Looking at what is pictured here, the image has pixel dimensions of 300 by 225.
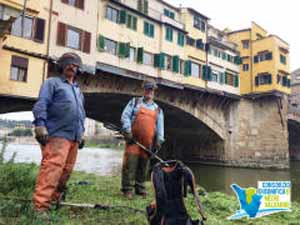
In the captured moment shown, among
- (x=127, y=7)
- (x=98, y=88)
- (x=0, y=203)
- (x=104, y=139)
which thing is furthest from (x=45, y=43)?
(x=104, y=139)

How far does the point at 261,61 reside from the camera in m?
26.5

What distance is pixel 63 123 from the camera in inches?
123

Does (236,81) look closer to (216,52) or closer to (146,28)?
(216,52)

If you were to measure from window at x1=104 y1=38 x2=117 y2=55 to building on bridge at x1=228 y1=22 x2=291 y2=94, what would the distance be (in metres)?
14.7

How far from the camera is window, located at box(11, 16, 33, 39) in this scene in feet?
42.2

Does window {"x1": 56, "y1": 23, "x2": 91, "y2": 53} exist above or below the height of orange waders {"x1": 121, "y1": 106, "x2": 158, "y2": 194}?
above

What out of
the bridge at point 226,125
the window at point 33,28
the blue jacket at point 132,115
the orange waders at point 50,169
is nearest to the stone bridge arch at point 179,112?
the bridge at point 226,125

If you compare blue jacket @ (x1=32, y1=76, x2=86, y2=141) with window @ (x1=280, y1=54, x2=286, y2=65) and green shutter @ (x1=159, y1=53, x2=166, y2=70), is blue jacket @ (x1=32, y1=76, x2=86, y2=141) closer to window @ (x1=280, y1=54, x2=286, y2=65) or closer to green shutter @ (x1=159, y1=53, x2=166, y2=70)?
green shutter @ (x1=159, y1=53, x2=166, y2=70)

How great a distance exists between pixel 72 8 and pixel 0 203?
13.9 m

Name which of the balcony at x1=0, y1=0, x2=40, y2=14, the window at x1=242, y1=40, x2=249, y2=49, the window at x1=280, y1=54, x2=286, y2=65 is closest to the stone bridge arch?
the balcony at x1=0, y1=0, x2=40, y2=14

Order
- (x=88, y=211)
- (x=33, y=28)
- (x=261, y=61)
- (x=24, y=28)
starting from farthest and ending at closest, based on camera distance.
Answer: (x=261, y=61)
(x=33, y=28)
(x=24, y=28)
(x=88, y=211)

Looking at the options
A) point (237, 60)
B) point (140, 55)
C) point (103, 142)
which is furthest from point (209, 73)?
point (103, 142)

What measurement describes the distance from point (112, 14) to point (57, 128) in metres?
15.4

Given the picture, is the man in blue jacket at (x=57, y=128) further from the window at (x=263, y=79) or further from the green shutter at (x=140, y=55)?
the window at (x=263, y=79)
